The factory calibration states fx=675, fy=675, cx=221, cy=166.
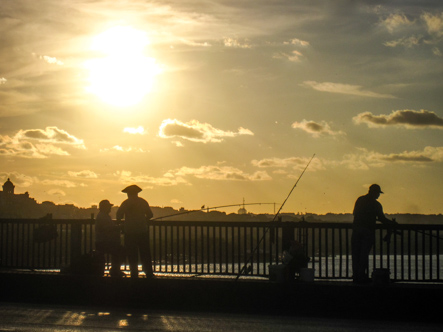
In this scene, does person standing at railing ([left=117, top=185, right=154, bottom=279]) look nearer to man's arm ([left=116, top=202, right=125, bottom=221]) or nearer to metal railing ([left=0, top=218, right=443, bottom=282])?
man's arm ([left=116, top=202, right=125, bottom=221])

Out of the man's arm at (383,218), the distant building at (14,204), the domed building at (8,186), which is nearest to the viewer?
the man's arm at (383,218)

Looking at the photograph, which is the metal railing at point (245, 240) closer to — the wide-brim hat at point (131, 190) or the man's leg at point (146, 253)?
the man's leg at point (146, 253)

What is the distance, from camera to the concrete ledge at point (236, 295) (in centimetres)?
1027

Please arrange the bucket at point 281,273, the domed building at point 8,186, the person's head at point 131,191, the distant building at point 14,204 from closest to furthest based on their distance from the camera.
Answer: the bucket at point 281,273 < the person's head at point 131,191 < the domed building at point 8,186 < the distant building at point 14,204

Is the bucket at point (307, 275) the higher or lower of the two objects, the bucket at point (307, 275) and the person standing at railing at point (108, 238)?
the lower

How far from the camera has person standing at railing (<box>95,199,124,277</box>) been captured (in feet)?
43.3

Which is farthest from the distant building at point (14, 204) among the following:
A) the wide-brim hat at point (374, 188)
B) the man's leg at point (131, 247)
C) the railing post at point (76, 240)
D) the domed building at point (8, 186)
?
the wide-brim hat at point (374, 188)

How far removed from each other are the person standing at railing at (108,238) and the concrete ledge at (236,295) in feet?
3.66

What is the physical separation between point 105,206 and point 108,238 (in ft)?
2.22

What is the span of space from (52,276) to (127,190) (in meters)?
2.14

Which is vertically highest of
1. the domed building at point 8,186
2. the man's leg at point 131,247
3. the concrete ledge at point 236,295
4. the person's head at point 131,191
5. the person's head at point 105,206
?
the domed building at point 8,186

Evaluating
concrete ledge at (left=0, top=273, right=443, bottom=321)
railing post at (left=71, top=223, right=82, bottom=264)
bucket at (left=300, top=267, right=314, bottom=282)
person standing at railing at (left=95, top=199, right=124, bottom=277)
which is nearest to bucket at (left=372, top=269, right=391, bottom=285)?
concrete ledge at (left=0, top=273, right=443, bottom=321)

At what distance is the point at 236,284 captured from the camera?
11055 millimetres

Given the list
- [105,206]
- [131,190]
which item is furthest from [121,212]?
[105,206]
